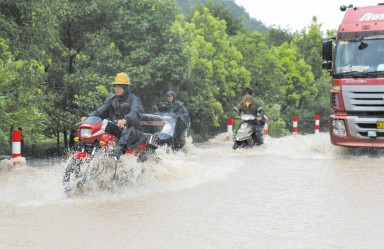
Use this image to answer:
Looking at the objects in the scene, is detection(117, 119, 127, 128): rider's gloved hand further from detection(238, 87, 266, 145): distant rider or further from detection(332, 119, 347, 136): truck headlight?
detection(238, 87, 266, 145): distant rider

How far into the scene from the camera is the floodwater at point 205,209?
7535 mm

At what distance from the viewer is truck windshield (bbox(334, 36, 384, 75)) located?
1675 cm

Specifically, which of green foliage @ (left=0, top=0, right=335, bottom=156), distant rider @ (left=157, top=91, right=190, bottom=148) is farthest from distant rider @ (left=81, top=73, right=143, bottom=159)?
distant rider @ (left=157, top=91, right=190, bottom=148)

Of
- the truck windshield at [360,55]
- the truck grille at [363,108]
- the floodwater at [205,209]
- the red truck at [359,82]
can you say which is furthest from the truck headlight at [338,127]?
the floodwater at [205,209]

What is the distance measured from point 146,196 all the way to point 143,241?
326cm

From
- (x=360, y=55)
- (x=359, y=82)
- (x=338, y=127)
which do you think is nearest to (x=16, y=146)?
(x=338, y=127)

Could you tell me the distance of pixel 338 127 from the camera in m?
17.3

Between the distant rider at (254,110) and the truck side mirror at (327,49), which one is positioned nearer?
the truck side mirror at (327,49)

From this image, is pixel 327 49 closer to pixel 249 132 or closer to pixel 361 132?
pixel 361 132

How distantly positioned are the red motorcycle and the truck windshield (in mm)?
7255

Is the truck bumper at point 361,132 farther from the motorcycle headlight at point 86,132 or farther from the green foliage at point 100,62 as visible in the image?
the motorcycle headlight at point 86,132

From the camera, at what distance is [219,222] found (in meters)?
8.50

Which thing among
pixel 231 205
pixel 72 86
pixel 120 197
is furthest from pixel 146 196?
pixel 72 86

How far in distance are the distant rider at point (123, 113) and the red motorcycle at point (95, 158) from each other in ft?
0.43
